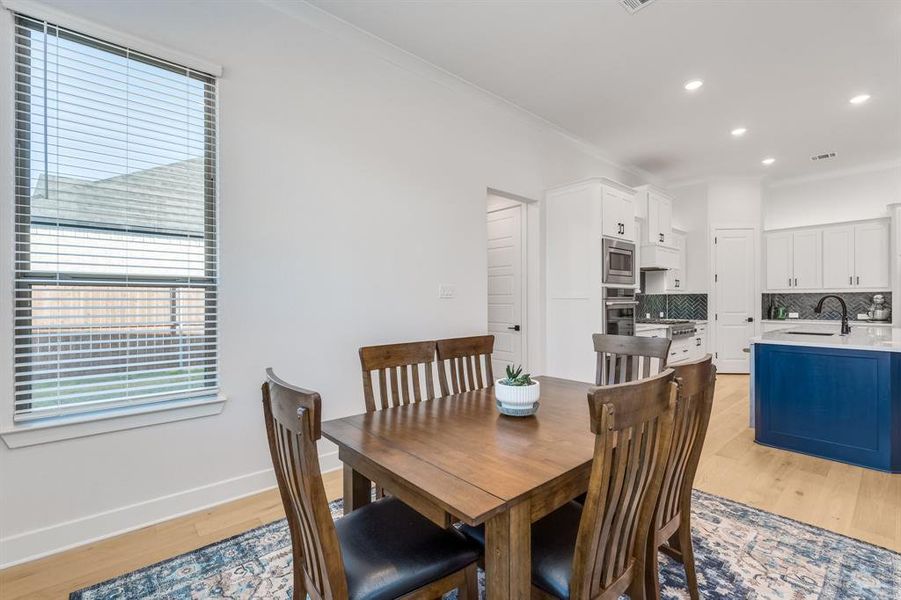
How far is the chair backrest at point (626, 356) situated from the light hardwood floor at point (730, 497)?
1.07m

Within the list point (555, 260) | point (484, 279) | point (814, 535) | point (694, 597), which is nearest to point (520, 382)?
point (694, 597)

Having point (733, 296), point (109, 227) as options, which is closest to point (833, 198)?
point (733, 296)

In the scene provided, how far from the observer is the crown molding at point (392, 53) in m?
2.65

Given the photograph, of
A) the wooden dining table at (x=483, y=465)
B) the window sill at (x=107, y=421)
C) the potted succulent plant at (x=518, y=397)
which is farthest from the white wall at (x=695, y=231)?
the window sill at (x=107, y=421)

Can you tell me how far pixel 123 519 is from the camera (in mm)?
2064

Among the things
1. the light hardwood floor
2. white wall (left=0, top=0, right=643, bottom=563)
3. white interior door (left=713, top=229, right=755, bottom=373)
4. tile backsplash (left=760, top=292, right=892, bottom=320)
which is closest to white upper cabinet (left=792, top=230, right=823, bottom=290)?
tile backsplash (left=760, top=292, right=892, bottom=320)

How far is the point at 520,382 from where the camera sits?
1.69 meters

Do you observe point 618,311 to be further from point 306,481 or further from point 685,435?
point 306,481

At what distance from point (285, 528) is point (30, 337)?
1496 millimetres

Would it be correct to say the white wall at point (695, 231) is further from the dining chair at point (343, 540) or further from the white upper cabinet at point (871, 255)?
the dining chair at point (343, 540)

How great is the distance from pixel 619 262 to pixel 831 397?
6.43 feet

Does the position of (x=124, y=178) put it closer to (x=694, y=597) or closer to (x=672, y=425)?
(x=672, y=425)

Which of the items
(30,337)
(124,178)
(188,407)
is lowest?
(188,407)

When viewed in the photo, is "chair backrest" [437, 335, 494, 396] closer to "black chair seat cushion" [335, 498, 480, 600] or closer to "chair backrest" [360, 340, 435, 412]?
"chair backrest" [360, 340, 435, 412]
